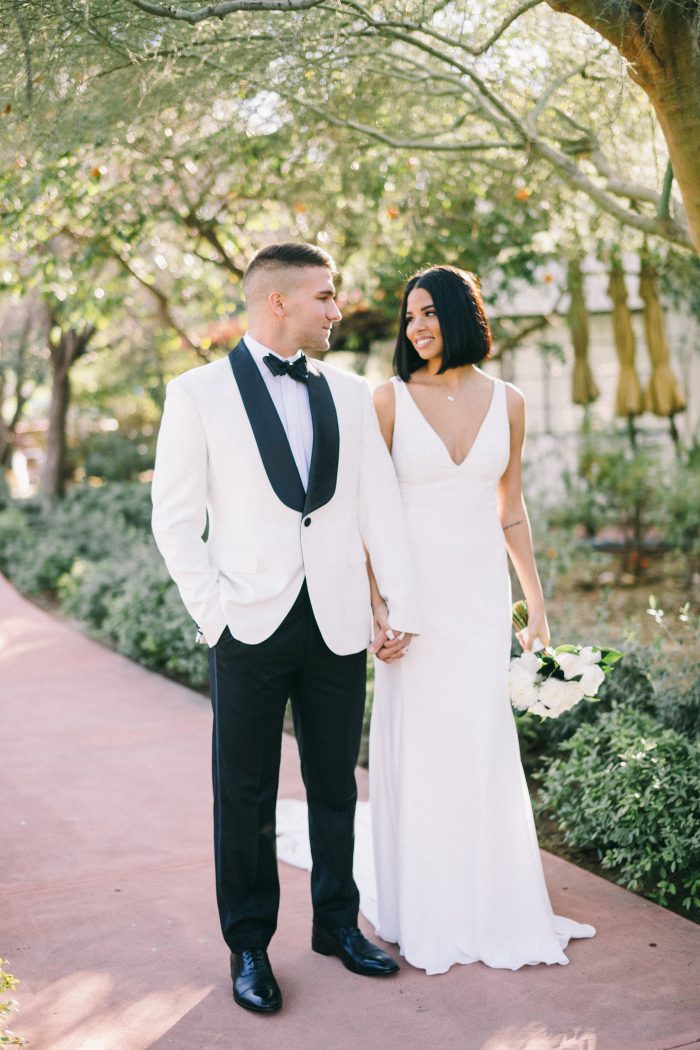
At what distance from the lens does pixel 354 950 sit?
11.1ft

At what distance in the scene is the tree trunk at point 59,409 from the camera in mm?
13844

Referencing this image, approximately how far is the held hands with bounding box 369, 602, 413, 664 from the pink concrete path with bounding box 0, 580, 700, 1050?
39.8 inches

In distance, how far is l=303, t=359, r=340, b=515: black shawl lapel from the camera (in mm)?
3158

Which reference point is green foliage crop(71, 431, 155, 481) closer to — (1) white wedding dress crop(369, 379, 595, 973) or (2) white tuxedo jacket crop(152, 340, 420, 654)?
(1) white wedding dress crop(369, 379, 595, 973)

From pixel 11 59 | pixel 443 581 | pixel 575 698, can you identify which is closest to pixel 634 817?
pixel 575 698

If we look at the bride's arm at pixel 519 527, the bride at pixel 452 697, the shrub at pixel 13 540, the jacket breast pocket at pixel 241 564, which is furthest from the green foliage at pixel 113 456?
the jacket breast pocket at pixel 241 564

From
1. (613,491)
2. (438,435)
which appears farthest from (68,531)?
(438,435)

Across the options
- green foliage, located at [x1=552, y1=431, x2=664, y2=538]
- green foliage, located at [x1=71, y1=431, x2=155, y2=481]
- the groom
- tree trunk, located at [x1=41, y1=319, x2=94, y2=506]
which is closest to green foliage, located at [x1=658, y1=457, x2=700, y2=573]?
green foliage, located at [x1=552, y1=431, x2=664, y2=538]

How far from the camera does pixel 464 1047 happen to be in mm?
2912

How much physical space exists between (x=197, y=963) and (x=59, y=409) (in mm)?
11941

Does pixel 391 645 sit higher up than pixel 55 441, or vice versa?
pixel 55 441

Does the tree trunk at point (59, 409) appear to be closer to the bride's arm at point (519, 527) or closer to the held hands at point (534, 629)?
the bride's arm at point (519, 527)

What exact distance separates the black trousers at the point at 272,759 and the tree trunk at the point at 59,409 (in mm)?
11180

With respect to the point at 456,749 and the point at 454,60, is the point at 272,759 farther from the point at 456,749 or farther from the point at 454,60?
the point at 454,60
